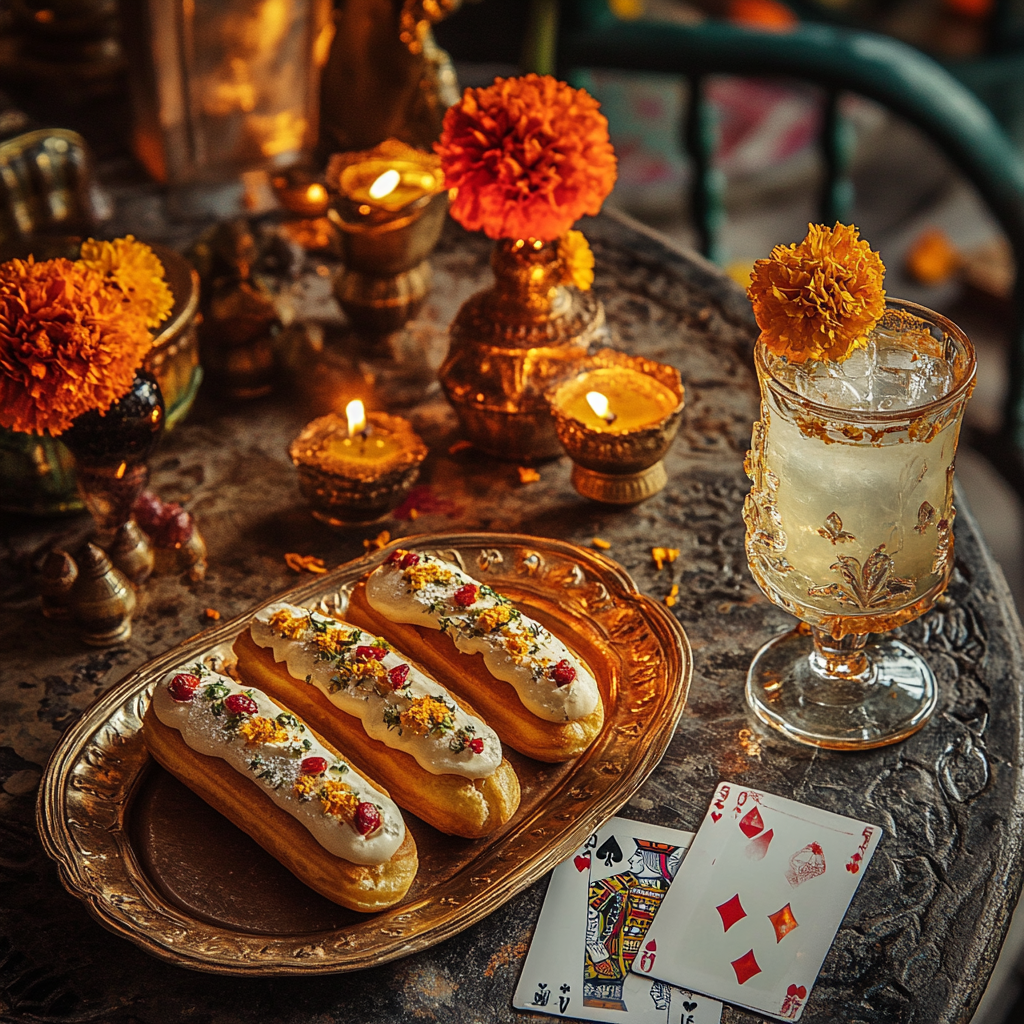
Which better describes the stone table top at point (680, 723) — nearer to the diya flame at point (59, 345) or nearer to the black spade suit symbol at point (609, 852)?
the black spade suit symbol at point (609, 852)

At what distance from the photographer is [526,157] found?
1797mm

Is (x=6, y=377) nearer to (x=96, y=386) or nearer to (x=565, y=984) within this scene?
(x=96, y=386)

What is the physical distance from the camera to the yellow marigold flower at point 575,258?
1999 millimetres

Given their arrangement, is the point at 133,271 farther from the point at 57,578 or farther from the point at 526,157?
the point at 526,157

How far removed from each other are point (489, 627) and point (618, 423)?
1.72 ft

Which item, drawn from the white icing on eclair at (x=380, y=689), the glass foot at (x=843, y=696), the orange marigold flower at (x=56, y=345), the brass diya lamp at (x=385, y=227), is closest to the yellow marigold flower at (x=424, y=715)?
the white icing on eclair at (x=380, y=689)

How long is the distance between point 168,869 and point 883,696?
950 mm

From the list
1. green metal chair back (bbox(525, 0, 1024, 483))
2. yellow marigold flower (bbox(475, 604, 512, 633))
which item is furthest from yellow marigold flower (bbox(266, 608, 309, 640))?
green metal chair back (bbox(525, 0, 1024, 483))

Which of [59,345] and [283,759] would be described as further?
[59,345]

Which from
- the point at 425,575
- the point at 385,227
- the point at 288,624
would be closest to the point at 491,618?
the point at 425,575

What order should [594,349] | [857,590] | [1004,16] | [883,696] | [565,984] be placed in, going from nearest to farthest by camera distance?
[565,984] → [857,590] → [883,696] → [594,349] → [1004,16]

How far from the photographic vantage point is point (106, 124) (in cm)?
306

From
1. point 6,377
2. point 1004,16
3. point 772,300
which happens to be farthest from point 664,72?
point 1004,16

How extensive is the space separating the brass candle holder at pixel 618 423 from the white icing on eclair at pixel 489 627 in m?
0.34
